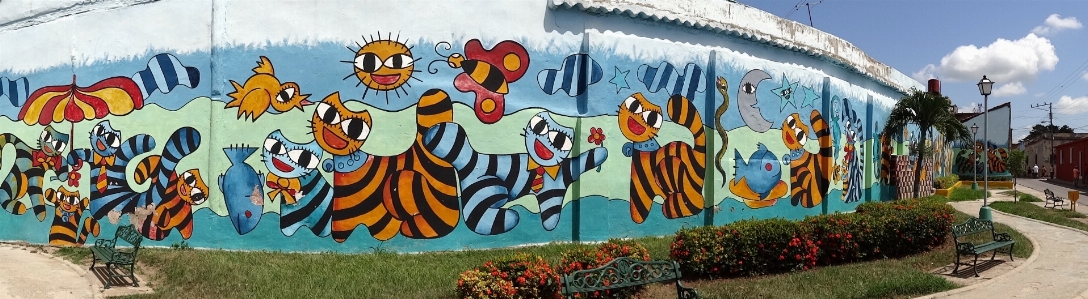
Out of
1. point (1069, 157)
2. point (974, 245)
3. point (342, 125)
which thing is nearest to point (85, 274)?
point (342, 125)

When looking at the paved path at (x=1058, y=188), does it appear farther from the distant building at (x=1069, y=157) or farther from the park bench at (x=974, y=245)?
the park bench at (x=974, y=245)

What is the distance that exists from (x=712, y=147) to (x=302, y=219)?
21.7 feet

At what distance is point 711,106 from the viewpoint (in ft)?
35.4

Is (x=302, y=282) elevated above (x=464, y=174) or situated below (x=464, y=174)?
below

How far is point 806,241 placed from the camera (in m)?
7.42

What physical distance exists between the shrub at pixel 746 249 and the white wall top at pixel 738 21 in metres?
3.90

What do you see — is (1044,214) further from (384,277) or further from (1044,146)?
(1044,146)

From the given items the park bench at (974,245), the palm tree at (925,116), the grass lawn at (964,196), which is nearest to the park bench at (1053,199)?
the palm tree at (925,116)

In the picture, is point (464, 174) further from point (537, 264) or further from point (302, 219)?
point (537, 264)

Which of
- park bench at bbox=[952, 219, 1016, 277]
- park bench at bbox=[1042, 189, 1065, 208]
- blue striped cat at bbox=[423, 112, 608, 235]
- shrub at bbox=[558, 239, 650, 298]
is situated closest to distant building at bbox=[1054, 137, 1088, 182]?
park bench at bbox=[1042, 189, 1065, 208]

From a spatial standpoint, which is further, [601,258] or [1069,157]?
[1069,157]

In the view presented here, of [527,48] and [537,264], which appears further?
[527,48]

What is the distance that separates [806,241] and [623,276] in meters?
3.20

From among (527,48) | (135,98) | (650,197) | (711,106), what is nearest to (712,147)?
(711,106)
